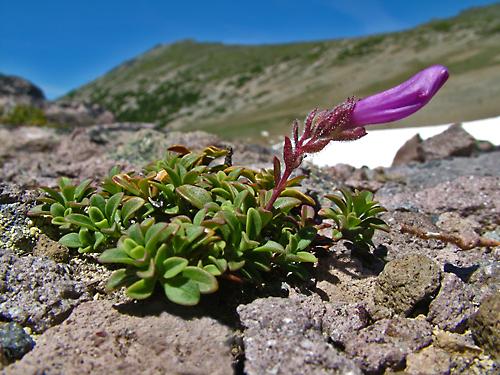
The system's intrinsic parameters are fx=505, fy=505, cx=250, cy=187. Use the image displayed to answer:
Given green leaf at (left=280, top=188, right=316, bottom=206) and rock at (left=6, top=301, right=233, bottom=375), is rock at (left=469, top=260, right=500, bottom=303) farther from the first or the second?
rock at (left=6, top=301, right=233, bottom=375)

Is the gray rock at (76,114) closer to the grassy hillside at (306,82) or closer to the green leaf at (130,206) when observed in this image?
the grassy hillside at (306,82)

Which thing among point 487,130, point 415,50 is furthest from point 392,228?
point 415,50

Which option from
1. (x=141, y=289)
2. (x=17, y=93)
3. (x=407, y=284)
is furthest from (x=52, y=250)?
(x=17, y=93)

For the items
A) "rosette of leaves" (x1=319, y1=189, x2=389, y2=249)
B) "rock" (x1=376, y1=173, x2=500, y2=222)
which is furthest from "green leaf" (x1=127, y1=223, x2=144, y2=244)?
"rock" (x1=376, y1=173, x2=500, y2=222)

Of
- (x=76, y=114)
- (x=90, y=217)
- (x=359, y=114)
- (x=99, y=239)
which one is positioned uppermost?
(x=76, y=114)

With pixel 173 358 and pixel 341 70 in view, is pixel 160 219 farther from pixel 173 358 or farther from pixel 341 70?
pixel 341 70

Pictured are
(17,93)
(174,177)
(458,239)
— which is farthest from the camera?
(17,93)

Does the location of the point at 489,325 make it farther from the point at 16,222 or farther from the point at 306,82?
the point at 306,82
